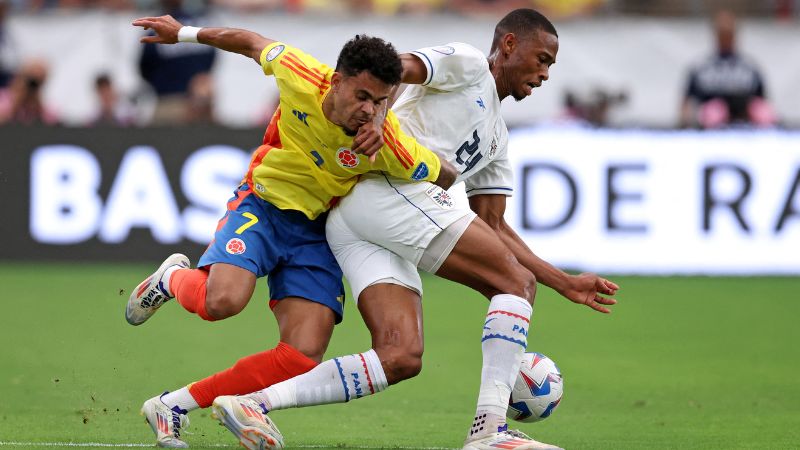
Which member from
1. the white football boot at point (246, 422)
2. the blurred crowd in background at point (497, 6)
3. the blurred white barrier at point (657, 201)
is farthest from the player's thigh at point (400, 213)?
the blurred crowd in background at point (497, 6)

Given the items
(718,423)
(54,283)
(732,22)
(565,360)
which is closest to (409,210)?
(718,423)

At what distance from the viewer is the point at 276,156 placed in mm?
6984

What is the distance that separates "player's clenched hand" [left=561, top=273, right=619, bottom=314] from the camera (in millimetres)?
6953

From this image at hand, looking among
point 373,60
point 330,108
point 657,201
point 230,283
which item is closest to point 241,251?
point 230,283

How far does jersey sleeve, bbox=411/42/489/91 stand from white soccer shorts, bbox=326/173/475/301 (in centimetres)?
50

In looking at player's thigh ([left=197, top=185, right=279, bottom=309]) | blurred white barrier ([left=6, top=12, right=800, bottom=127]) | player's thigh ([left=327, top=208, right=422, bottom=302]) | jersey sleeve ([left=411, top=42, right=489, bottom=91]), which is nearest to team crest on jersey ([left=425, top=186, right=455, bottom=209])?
player's thigh ([left=327, top=208, right=422, bottom=302])

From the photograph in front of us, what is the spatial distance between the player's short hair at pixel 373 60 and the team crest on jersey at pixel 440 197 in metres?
0.64

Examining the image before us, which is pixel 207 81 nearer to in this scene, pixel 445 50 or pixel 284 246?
pixel 284 246

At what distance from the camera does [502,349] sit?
21.6 ft

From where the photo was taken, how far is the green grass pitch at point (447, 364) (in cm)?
759

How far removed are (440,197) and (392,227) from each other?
27 centimetres

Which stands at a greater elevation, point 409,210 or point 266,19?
point 266,19

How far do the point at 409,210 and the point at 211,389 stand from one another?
1.28 meters

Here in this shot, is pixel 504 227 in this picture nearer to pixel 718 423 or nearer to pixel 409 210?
pixel 409 210
